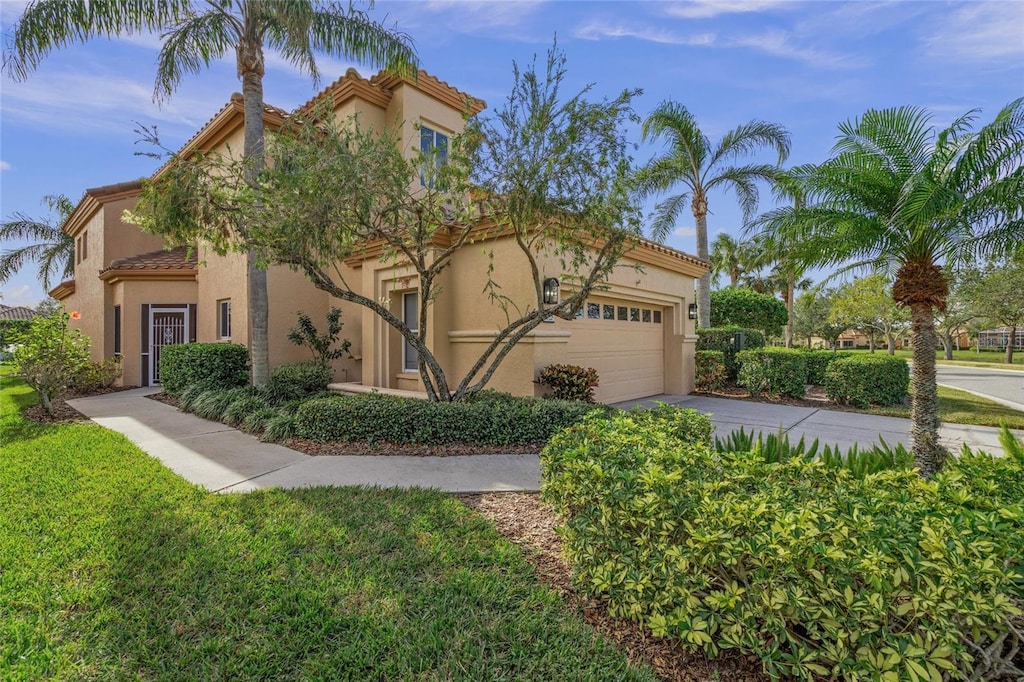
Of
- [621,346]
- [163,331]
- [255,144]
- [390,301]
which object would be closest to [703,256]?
[621,346]

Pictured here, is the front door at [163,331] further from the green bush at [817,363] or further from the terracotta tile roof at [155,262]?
the green bush at [817,363]

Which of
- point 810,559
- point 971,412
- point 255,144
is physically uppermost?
point 255,144

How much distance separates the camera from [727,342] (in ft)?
46.9

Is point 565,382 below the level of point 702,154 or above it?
below

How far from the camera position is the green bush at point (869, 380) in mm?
10578

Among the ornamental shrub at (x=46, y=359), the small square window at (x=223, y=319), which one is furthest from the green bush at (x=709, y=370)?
the ornamental shrub at (x=46, y=359)

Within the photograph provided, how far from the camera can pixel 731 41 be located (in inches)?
269

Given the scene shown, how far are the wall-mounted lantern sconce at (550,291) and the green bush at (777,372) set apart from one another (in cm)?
701

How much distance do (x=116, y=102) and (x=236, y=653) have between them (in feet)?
36.7

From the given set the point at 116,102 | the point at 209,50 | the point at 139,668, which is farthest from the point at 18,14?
the point at 139,668

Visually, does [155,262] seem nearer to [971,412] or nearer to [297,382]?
[297,382]

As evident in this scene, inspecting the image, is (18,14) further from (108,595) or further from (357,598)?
(357,598)

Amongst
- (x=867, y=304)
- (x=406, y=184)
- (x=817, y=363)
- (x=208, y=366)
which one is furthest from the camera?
(x=867, y=304)

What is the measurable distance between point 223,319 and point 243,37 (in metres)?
7.68
